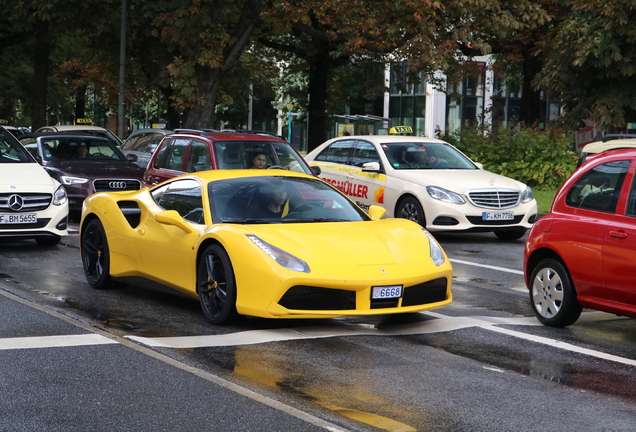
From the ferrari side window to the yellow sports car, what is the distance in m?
0.01

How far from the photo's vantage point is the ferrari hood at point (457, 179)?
16.1m

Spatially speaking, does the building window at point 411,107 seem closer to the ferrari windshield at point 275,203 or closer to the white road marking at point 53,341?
the ferrari windshield at point 275,203

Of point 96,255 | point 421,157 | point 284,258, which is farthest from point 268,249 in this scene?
point 421,157

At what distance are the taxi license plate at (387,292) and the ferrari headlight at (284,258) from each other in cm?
54

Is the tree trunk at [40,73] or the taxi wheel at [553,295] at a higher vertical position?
Result: the tree trunk at [40,73]

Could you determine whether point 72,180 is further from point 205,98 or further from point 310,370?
point 310,370

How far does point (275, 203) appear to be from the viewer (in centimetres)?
938

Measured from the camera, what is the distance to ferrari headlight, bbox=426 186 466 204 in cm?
1593

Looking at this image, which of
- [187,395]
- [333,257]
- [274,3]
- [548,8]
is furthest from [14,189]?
[548,8]

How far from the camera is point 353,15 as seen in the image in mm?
31500

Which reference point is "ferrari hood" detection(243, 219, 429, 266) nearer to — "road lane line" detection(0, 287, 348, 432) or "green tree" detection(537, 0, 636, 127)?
"road lane line" detection(0, 287, 348, 432)

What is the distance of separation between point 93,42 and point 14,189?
2624 cm

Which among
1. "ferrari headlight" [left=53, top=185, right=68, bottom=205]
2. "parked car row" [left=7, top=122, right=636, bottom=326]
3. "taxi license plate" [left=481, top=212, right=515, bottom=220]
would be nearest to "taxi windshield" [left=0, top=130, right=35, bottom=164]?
"ferrari headlight" [left=53, top=185, right=68, bottom=205]

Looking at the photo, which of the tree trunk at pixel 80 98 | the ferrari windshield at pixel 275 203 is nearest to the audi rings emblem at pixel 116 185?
the ferrari windshield at pixel 275 203
